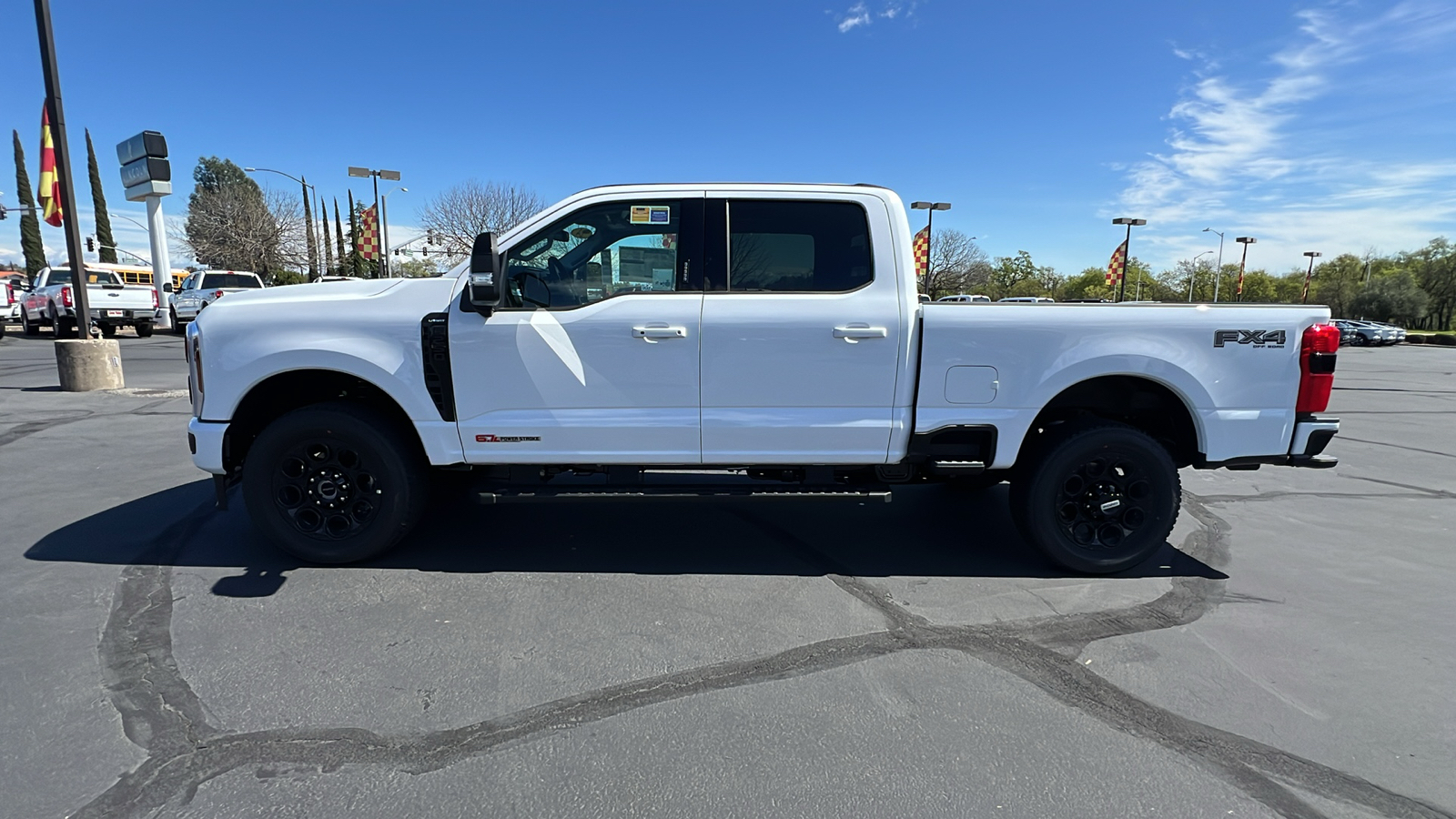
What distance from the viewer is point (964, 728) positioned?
2.59 meters

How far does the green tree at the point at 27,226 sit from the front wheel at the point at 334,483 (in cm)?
7445

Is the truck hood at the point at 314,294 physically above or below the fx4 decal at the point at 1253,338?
above

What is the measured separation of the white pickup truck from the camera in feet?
12.2

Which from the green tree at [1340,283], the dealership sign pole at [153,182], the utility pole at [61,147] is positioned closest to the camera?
the utility pole at [61,147]

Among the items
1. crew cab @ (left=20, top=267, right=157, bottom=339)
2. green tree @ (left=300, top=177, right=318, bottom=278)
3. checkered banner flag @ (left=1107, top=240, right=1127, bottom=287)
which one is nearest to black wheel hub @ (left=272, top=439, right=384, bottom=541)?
crew cab @ (left=20, top=267, right=157, bottom=339)

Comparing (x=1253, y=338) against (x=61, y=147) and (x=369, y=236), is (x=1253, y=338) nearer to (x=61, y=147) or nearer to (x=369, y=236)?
(x=61, y=147)

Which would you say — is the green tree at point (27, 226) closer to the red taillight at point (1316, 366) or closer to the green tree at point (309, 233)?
the green tree at point (309, 233)

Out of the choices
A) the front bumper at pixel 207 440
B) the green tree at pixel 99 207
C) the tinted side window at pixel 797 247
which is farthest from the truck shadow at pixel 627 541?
the green tree at pixel 99 207

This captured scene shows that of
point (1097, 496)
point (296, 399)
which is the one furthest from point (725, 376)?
point (296, 399)

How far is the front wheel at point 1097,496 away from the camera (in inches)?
152

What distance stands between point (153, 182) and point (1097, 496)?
21.5 meters

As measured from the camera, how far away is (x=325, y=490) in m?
3.94

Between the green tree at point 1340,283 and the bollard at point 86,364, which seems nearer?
the bollard at point 86,364

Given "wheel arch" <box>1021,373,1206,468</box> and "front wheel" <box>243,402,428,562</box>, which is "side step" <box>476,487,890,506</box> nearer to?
"front wheel" <box>243,402,428,562</box>
